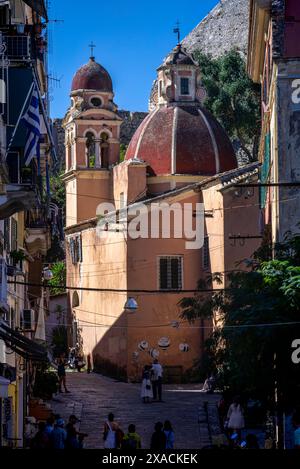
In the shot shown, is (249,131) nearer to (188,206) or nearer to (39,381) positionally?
(188,206)

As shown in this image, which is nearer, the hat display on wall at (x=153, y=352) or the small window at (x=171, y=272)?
the hat display on wall at (x=153, y=352)

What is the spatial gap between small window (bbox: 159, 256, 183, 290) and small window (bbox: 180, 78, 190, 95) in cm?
886

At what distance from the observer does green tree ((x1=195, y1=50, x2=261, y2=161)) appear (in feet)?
220

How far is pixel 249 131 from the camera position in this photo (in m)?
67.8

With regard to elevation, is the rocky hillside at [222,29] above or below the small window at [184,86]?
above

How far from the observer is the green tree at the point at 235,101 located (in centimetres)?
6706

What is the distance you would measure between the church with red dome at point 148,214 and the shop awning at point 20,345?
48.5 feet

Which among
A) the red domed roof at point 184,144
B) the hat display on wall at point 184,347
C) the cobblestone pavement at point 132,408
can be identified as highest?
the red domed roof at point 184,144

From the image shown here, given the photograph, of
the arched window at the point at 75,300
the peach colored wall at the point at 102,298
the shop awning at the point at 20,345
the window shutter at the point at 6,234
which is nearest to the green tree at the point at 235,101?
the arched window at the point at 75,300

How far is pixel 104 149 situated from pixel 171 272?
10365 millimetres

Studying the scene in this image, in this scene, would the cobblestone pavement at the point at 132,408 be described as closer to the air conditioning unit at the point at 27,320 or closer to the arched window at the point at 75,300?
the air conditioning unit at the point at 27,320

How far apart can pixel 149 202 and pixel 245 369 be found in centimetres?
2475

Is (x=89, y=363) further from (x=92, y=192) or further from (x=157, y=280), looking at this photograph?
(x=92, y=192)
